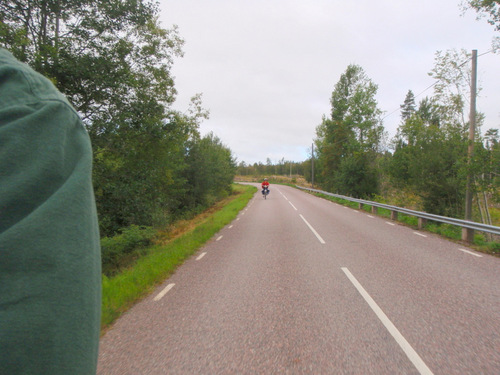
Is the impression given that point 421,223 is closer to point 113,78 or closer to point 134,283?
point 134,283

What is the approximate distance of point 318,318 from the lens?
393cm

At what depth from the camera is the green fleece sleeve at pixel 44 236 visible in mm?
470

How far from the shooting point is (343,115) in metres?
40.4

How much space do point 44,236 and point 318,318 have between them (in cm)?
405

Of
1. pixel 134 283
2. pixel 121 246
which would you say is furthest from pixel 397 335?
pixel 121 246

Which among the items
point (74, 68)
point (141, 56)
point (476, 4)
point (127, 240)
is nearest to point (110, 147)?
point (74, 68)

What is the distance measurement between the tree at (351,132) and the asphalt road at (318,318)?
22.4m

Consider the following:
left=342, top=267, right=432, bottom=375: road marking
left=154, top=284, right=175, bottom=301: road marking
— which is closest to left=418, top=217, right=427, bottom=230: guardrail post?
left=342, top=267, right=432, bottom=375: road marking

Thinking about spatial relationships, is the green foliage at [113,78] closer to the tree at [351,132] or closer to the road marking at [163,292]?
the road marking at [163,292]

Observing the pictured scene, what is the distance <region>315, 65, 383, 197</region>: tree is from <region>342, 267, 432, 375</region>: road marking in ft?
82.9

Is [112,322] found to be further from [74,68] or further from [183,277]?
[74,68]

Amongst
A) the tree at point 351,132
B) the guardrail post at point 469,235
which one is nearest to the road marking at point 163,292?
the guardrail post at point 469,235

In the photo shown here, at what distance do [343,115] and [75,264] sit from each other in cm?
4337

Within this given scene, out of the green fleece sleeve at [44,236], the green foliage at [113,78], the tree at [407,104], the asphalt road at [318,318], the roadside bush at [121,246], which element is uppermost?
the tree at [407,104]
